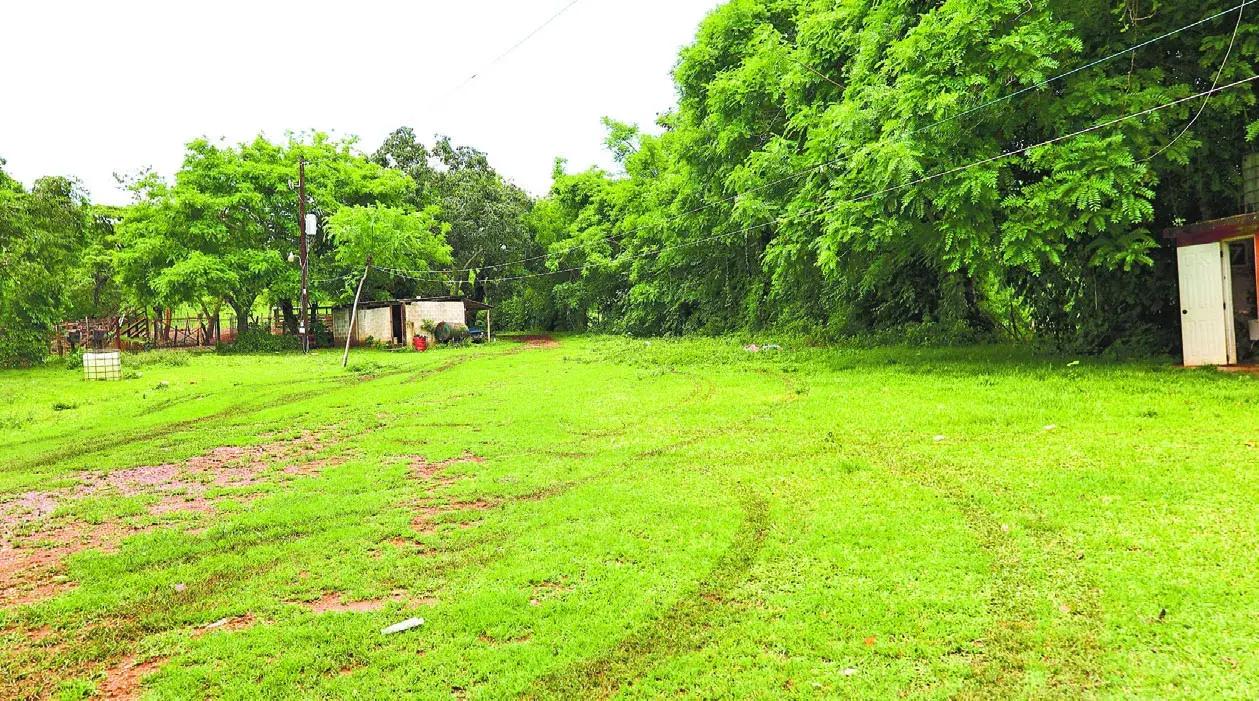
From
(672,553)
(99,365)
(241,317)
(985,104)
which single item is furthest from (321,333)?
(672,553)

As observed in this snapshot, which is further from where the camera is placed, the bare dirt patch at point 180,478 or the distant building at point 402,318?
the distant building at point 402,318

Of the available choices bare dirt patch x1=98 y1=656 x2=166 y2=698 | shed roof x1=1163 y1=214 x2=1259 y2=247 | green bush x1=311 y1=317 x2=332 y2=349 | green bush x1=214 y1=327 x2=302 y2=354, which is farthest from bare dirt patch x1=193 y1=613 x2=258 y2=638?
green bush x1=311 y1=317 x2=332 y2=349

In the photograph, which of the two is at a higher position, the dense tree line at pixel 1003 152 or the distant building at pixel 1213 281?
the dense tree line at pixel 1003 152

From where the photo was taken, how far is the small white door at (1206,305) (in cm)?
1088

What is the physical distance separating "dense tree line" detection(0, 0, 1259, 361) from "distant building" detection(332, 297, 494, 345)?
1959mm

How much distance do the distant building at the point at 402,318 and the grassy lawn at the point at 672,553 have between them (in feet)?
→ 75.0

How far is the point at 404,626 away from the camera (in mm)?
3967

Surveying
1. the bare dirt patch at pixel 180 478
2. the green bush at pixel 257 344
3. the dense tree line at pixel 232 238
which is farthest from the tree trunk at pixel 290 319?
the bare dirt patch at pixel 180 478

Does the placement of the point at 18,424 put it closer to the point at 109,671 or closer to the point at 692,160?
the point at 109,671

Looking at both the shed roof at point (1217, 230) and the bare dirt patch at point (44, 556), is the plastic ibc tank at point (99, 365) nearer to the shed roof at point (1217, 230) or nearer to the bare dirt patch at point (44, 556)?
the bare dirt patch at point (44, 556)

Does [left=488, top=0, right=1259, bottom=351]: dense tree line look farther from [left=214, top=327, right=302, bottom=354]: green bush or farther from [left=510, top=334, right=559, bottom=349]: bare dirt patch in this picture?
[left=214, top=327, right=302, bottom=354]: green bush

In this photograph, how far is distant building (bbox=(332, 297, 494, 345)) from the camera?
33281mm

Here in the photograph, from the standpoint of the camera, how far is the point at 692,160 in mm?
24906

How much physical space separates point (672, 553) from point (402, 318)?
3087cm
